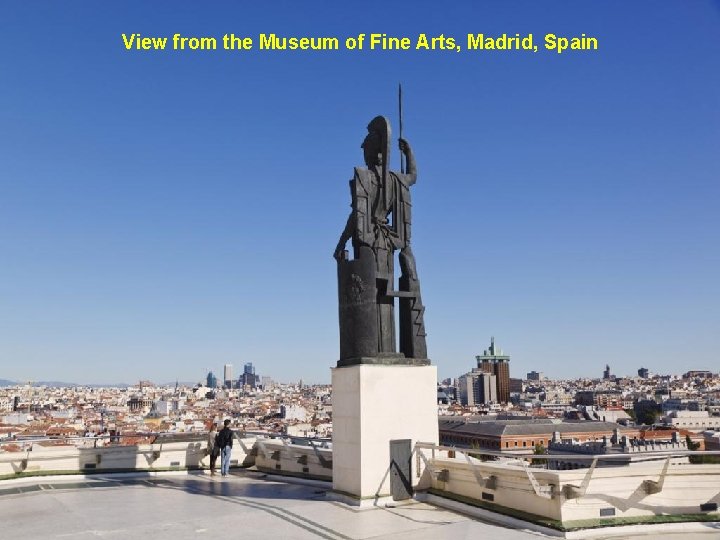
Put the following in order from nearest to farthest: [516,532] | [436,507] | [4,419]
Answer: [516,532]
[436,507]
[4,419]

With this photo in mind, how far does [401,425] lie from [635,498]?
3438 mm

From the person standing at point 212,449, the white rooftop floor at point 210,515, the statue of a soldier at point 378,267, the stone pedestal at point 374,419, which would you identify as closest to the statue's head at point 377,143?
the statue of a soldier at point 378,267

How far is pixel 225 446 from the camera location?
42.8 feet

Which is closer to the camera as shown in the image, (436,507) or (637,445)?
(436,507)

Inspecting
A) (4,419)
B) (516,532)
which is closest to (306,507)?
(516,532)

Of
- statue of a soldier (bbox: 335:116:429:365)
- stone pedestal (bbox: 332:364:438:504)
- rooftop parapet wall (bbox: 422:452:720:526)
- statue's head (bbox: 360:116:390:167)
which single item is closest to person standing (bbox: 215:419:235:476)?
stone pedestal (bbox: 332:364:438:504)

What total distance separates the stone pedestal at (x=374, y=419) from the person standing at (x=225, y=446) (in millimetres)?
3604

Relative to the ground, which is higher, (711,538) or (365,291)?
(365,291)

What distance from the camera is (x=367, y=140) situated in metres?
11.3

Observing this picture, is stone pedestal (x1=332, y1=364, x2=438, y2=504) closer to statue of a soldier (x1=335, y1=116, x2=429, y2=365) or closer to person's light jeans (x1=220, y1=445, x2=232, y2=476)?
statue of a soldier (x1=335, y1=116, x2=429, y2=365)

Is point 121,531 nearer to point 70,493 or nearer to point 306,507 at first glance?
point 306,507

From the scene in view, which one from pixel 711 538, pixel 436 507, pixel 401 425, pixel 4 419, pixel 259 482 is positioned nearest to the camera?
pixel 711 538

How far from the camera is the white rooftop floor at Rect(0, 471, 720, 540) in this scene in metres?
7.78

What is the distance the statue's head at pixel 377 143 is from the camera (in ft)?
35.9
